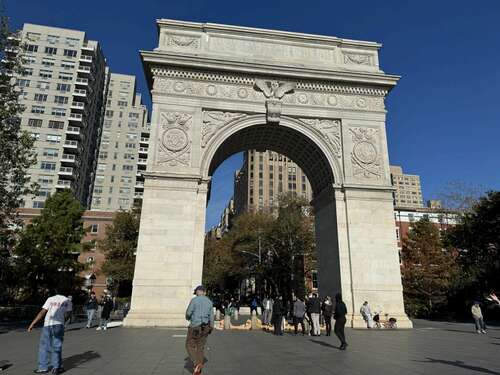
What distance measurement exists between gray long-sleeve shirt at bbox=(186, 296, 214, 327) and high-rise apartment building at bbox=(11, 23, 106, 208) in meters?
56.9

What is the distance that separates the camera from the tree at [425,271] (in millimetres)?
36062

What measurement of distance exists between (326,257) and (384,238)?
3.81 meters

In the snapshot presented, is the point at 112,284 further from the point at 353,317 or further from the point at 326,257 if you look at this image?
the point at 353,317

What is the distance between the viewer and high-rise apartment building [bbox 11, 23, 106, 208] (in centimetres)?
5891

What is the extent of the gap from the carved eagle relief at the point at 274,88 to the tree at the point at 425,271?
2275cm

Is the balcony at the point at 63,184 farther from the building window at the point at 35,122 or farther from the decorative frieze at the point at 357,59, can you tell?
the decorative frieze at the point at 357,59

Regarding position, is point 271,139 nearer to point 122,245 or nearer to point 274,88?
point 274,88

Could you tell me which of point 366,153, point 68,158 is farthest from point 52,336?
point 68,158

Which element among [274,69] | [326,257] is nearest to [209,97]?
[274,69]

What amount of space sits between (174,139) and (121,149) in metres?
55.2

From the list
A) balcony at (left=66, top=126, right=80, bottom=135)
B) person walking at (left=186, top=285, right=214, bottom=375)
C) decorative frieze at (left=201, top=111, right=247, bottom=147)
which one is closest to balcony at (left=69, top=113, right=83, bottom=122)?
balcony at (left=66, top=126, right=80, bottom=135)

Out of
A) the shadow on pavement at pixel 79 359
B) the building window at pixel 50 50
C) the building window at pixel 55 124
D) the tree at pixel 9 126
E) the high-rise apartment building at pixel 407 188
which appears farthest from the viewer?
the high-rise apartment building at pixel 407 188

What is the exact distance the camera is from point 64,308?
7.87 metres

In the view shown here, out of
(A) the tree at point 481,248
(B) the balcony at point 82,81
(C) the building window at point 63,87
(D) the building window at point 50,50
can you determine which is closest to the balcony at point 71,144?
(C) the building window at point 63,87
